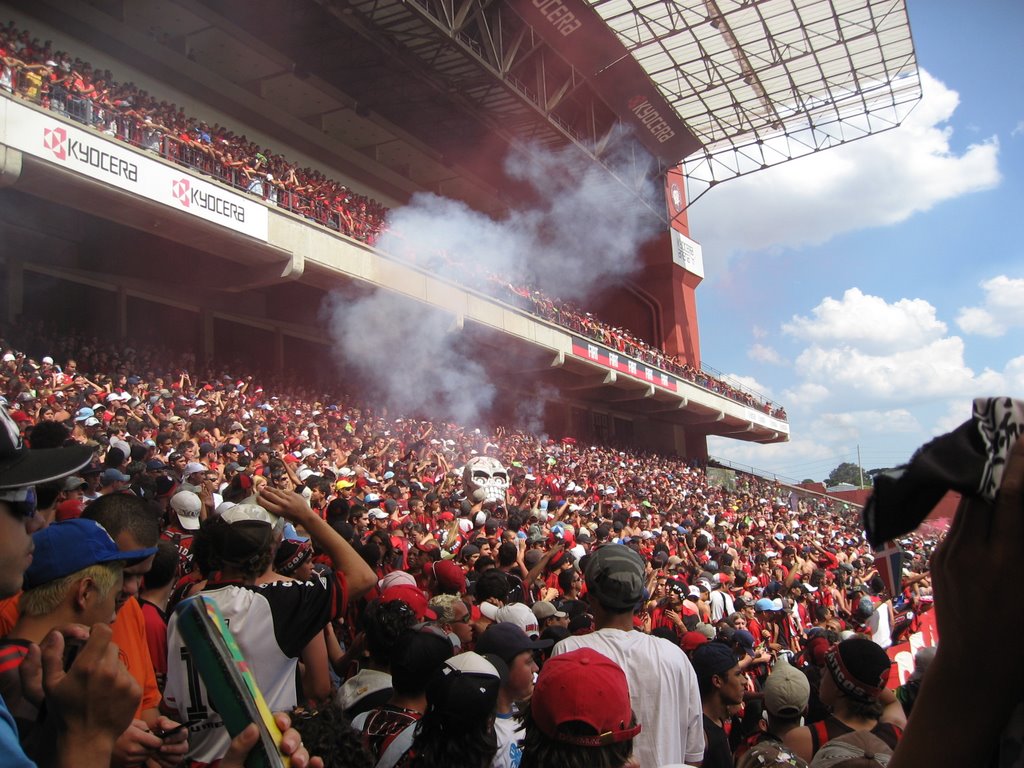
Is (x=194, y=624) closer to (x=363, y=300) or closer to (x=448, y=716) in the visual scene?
(x=448, y=716)

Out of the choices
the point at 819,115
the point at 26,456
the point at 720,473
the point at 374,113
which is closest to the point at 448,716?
the point at 26,456

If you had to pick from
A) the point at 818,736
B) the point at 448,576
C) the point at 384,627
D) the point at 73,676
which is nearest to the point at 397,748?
the point at 384,627

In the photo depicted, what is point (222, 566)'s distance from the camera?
2764 mm

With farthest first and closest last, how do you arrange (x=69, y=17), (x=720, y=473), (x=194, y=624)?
(x=720, y=473) < (x=69, y=17) < (x=194, y=624)

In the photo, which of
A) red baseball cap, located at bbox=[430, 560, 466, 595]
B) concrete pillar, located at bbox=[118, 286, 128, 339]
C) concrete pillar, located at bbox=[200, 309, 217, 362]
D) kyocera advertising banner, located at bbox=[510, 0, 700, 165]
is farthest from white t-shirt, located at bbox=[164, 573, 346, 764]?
kyocera advertising banner, located at bbox=[510, 0, 700, 165]

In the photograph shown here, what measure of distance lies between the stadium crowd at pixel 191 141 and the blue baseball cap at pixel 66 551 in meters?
11.3

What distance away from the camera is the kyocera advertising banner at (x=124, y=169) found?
36.8 feet

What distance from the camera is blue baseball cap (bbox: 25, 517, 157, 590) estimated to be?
2021 mm

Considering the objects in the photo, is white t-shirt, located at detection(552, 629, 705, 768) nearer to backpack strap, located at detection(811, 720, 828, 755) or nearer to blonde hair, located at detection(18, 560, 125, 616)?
backpack strap, located at detection(811, 720, 828, 755)

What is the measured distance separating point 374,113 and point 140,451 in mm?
17091

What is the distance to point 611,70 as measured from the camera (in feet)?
83.9

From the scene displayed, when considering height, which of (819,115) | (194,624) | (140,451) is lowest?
(194,624)

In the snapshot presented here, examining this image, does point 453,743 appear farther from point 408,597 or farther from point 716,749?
point 716,749

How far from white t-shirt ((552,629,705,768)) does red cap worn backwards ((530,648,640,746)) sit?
2.20 ft
